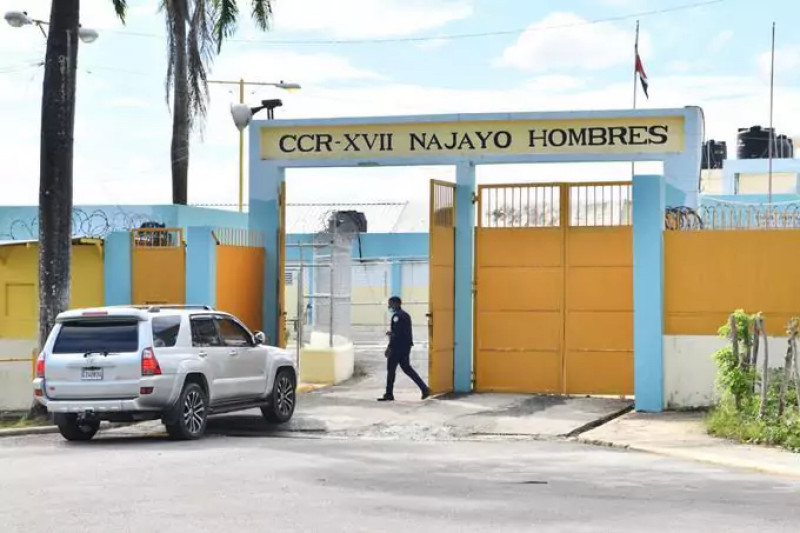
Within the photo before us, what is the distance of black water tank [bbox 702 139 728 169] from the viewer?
62.2m

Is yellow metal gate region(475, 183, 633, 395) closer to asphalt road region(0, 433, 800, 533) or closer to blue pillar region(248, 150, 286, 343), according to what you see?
blue pillar region(248, 150, 286, 343)

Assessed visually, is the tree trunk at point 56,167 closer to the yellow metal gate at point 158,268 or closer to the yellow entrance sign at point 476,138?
the yellow metal gate at point 158,268

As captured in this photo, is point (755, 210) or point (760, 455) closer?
point (760, 455)

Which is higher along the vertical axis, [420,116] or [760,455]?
[420,116]

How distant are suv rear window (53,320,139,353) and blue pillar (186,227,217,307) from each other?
501 cm

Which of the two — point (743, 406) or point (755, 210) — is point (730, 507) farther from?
point (755, 210)

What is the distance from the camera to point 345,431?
17328 millimetres

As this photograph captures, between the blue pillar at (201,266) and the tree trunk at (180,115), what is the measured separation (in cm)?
1024

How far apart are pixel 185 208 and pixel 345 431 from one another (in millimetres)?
17738

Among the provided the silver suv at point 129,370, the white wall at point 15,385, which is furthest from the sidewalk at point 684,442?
the white wall at point 15,385

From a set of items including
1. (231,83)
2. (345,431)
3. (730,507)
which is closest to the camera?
(730,507)

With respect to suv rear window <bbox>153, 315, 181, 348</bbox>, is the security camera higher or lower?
higher

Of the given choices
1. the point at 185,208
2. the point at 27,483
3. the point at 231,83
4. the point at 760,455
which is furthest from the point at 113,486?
the point at 231,83

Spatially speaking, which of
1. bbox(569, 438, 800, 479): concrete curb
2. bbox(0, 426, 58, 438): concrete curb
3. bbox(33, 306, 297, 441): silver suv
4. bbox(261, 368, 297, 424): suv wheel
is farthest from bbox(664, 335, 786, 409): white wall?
bbox(0, 426, 58, 438): concrete curb
